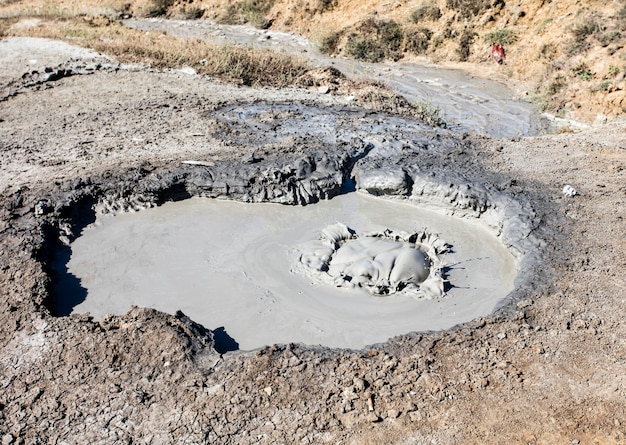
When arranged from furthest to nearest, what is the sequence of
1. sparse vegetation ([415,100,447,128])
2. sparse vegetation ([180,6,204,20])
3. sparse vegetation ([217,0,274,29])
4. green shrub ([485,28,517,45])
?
1. sparse vegetation ([180,6,204,20])
2. sparse vegetation ([217,0,274,29])
3. green shrub ([485,28,517,45])
4. sparse vegetation ([415,100,447,128])

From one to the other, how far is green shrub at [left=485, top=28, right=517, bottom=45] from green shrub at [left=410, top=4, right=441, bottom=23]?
188 cm

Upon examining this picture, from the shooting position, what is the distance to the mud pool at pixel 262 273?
16.6 feet

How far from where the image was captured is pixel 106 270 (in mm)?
5746

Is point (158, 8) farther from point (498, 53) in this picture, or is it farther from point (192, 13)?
point (498, 53)

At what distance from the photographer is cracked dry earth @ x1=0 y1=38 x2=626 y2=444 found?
12.9 feet

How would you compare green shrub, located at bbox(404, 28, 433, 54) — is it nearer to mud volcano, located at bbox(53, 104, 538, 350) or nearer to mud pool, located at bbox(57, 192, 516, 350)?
mud volcano, located at bbox(53, 104, 538, 350)

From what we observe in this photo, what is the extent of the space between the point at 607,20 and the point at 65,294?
12.1 metres

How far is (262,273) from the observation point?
18.6ft

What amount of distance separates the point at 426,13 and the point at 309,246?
12.0 metres

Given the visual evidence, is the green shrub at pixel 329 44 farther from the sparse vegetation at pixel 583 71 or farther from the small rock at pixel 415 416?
the small rock at pixel 415 416

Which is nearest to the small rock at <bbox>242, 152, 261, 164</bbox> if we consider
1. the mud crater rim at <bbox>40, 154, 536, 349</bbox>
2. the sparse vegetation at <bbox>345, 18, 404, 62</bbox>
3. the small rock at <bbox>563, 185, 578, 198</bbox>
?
the mud crater rim at <bbox>40, 154, 536, 349</bbox>

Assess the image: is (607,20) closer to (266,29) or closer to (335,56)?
(335,56)

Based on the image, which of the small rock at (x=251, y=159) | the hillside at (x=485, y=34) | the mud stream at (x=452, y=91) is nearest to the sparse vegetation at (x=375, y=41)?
the hillside at (x=485, y=34)

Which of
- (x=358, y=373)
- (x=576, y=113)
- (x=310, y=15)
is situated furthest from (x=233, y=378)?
(x=310, y=15)
